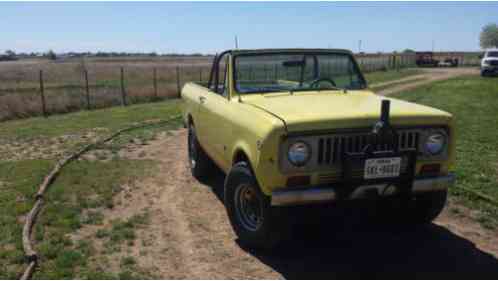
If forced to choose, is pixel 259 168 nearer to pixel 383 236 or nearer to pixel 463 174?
pixel 383 236

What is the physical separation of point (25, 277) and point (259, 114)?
2246 millimetres

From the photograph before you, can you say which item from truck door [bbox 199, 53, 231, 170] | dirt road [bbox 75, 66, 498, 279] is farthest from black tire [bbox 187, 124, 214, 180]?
dirt road [bbox 75, 66, 498, 279]

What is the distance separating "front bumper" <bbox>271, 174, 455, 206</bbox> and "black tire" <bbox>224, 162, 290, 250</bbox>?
264 mm

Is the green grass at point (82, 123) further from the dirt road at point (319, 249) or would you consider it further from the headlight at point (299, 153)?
the headlight at point (299, 153)

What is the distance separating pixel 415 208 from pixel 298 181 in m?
1.60

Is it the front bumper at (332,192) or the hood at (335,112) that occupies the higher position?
the hood at (335,112)

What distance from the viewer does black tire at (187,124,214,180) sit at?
6297 millimetres

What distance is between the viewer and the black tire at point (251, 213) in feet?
12.4

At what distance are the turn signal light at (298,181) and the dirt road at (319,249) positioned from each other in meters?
0.73

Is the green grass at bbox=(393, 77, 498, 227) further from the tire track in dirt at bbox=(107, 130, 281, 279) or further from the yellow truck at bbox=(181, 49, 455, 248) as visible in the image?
the tire track in dirt at bbox=(107, 130, 281, 279)

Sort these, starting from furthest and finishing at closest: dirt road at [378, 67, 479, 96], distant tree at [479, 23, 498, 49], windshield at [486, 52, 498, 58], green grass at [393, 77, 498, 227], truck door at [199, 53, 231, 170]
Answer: distant tree at [479, 23, 498, 49], windshield at [486, 52, 498, 58], dirt road at [378, 67, 479, 96], green grass at [393, 77, 498, 227], truck door at [199, 53, 231, 170]

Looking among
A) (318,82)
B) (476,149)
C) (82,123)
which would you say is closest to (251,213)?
(318,82)

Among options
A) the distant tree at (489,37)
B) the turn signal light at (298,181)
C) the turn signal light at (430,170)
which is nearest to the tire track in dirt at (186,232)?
the turn signal light at (298,181)

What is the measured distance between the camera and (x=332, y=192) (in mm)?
3564
